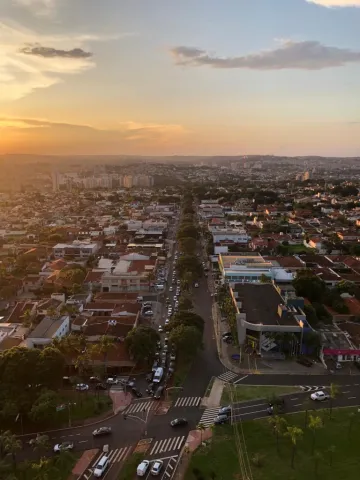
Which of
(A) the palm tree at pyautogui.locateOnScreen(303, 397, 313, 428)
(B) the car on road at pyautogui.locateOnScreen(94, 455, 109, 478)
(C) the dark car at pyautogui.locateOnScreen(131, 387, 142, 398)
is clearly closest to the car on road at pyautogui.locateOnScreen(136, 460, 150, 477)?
(B) the car on road at pyautogui.locateOnScreen(94, 455, 109, 478)

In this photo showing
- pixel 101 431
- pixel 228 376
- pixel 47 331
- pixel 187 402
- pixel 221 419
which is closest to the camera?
pixel 101 431

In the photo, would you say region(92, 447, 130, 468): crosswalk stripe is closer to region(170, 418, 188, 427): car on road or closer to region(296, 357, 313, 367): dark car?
region(170, 418, 188, 427): car on road

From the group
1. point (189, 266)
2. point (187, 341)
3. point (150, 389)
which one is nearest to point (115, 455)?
point (150, 389)

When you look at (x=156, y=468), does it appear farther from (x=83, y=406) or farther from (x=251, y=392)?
(x=251, y=392)

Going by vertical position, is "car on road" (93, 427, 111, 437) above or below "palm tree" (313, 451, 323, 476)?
below

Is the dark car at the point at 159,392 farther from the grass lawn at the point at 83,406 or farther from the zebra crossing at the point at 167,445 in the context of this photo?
the zebra crossing at the point at 167,445

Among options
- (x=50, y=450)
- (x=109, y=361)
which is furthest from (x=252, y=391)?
(x=50, y=450)
